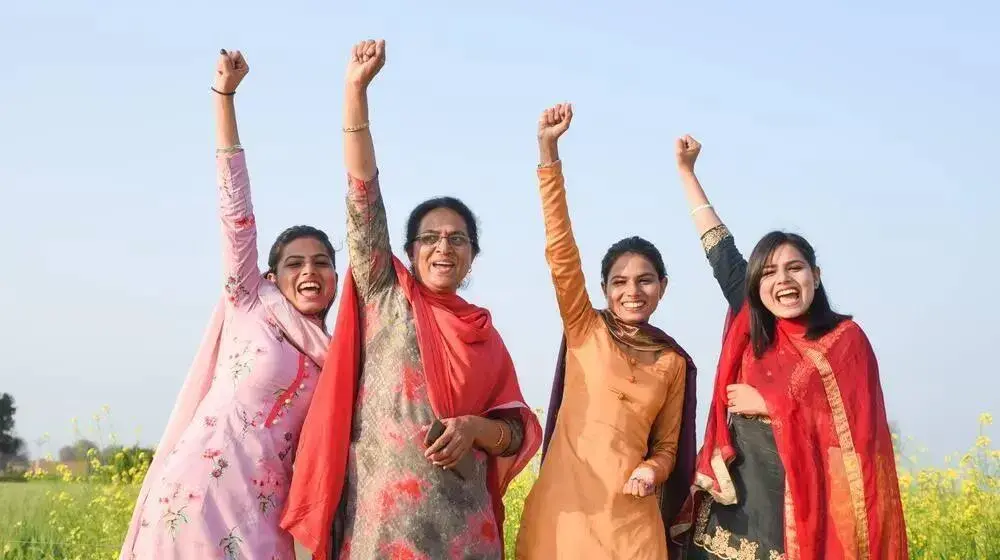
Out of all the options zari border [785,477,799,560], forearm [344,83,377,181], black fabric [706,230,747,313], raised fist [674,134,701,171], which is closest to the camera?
forearm [344,83,377,181]

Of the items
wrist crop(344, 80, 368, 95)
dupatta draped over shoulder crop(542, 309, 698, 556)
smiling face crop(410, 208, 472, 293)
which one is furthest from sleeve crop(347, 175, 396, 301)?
dupatta draped over shoulder crop(542, 309, 698, 556)

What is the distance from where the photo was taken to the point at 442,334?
389 centimetres

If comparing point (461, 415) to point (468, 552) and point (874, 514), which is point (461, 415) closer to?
point (468, 552)

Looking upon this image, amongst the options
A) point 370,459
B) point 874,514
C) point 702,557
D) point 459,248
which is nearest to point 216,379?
point 370,459

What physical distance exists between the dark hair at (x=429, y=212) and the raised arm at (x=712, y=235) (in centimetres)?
126

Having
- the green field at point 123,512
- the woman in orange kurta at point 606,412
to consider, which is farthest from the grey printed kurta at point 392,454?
the green field at point 123,512

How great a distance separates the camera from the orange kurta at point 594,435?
Answer: 13.0 feet

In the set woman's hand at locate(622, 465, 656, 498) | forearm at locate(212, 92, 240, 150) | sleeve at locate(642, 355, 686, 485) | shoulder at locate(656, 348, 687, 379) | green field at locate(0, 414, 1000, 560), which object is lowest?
green field at locate(0, 414, 1000, 560)

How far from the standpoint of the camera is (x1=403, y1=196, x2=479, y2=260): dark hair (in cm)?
414

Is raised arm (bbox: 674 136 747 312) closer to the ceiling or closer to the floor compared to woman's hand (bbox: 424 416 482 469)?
closer to the ceiling

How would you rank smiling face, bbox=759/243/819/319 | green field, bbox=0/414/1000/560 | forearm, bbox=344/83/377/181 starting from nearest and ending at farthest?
forearm, bbox=344/83/377/181 < smiling face, bbox=759/243/819/319 < green field, bbox=0/414/1000/560

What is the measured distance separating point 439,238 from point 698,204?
1507mm

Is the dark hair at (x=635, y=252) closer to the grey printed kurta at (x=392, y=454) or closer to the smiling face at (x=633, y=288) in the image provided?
the smiling face at (x=633, y=288)

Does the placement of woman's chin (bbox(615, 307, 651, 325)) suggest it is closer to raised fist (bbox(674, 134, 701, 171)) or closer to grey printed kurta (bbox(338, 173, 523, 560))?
grey printed kurta (bbox(338, 173, 523, 560))
